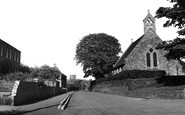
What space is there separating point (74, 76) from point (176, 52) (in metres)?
169

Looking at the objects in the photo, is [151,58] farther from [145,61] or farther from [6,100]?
[6,100]

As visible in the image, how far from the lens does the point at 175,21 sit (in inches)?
964

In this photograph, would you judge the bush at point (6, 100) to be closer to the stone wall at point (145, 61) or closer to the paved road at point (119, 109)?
the paved road at point (119, 109)

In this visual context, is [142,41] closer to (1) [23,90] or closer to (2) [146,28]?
(2) [146,28]

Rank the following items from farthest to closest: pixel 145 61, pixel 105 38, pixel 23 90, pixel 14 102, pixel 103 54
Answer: pixel 105 38 → pixel 103 54 → pixel 145 61 → pixel 23 90 → pixel 14 102

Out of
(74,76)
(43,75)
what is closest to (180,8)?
(43,75)

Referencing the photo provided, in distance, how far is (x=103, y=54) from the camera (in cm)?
5878

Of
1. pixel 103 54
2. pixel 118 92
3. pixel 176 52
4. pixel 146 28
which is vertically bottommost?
pixel 118 92

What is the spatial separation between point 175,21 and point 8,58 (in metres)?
38.3

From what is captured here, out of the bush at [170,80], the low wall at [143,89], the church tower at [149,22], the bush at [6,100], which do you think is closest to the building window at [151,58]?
the church tower at [149,22]

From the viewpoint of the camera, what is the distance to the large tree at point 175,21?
23.2 meters

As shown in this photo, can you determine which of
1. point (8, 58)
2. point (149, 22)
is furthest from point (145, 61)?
point (8, 58)

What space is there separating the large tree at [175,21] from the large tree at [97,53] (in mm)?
33687

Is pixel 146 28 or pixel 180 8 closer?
pixel 180 8
